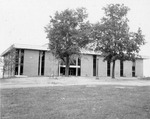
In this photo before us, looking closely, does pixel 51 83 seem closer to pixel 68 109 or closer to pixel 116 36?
pixel 68 109

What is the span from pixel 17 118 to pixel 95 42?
1187 inches

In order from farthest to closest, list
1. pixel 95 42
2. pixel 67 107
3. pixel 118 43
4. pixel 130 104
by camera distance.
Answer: pixel 95 42
pixel 118 43
pixel 130 104
pixel 67 107

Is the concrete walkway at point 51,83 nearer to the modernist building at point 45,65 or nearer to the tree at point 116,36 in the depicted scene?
the tree at point 116,36

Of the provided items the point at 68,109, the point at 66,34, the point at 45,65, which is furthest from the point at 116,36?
the point at 68,109

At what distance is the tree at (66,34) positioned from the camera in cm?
3775

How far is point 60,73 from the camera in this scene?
54.3 metres

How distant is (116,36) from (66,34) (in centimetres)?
1016

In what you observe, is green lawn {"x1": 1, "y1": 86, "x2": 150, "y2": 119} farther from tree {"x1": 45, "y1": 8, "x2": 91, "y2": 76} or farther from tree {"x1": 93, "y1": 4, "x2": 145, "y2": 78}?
tree {"x1": 45, "y1": 8, "x2": 91, "y2": 76}

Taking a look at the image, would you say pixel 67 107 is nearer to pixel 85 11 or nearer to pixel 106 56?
pixel 106 56

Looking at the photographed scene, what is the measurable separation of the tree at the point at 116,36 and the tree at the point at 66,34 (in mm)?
3855

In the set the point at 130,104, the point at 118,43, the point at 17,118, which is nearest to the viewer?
the point at 17,118

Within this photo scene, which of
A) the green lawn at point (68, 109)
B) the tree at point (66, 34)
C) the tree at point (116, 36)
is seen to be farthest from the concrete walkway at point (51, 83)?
the tree at point (66, 34)

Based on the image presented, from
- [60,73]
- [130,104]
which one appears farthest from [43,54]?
[130,104]

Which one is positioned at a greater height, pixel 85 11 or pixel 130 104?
pixel 85 11
